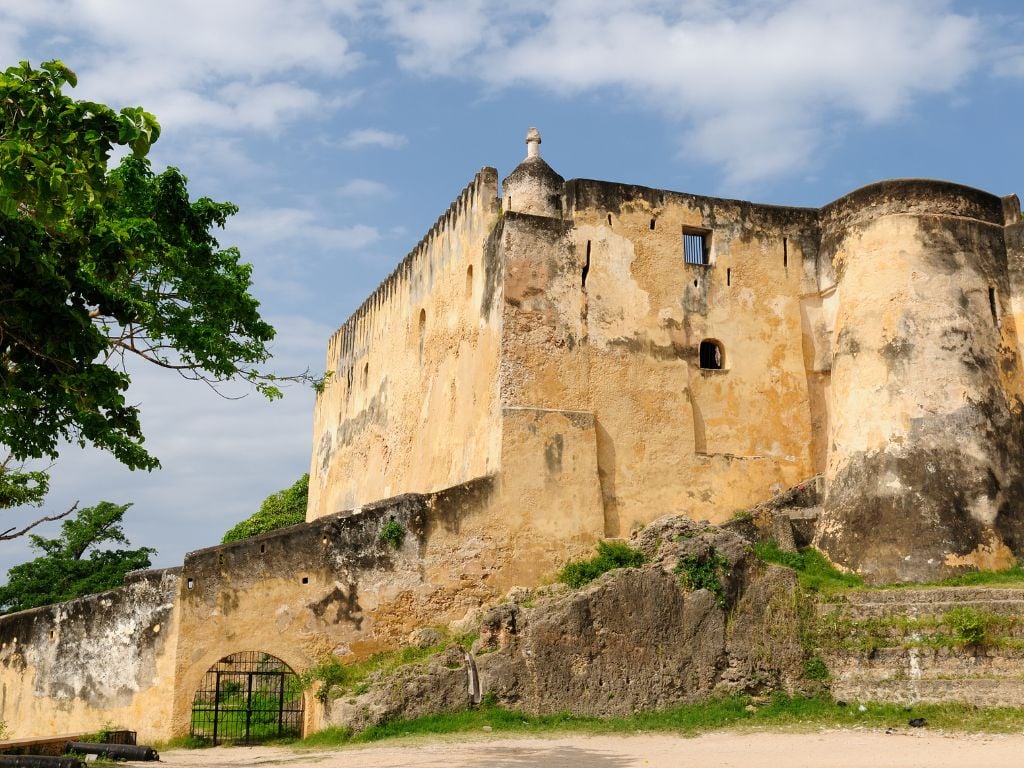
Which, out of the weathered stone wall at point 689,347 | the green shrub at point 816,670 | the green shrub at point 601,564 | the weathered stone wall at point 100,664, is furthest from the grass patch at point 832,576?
the weathered stone wall at point 100,664

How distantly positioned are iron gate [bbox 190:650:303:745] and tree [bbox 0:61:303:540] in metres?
4.18

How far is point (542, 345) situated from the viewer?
17.2m

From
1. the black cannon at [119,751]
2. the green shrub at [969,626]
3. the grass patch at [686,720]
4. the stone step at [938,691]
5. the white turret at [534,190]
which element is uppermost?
the white turret at [534,190]

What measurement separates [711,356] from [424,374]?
5.79 metres

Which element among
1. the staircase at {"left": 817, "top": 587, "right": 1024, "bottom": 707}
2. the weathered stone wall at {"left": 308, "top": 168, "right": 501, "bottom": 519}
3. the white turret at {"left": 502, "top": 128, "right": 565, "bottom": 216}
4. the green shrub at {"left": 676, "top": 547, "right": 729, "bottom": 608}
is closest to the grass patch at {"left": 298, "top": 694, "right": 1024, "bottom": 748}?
the staircase at {"left": 817, "top": 587, "right": 1024, "bottom": 707}

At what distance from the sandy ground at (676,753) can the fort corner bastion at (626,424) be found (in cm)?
230

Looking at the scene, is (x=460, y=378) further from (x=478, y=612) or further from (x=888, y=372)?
(x=888, y=372)

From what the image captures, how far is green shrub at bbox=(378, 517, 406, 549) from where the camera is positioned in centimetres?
1547

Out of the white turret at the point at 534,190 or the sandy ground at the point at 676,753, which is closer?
the sandy ground at the point at 676,753

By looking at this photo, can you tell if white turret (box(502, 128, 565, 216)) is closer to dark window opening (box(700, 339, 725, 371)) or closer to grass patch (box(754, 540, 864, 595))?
dark window opening (box(700, 339, 725, 371))

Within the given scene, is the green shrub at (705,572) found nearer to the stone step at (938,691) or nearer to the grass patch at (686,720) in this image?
the grass patch at (686,720)

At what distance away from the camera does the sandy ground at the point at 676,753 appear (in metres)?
11.1

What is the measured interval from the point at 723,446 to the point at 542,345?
3548 mm

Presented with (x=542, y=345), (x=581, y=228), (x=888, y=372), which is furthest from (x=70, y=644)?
(x=888, y=372)
